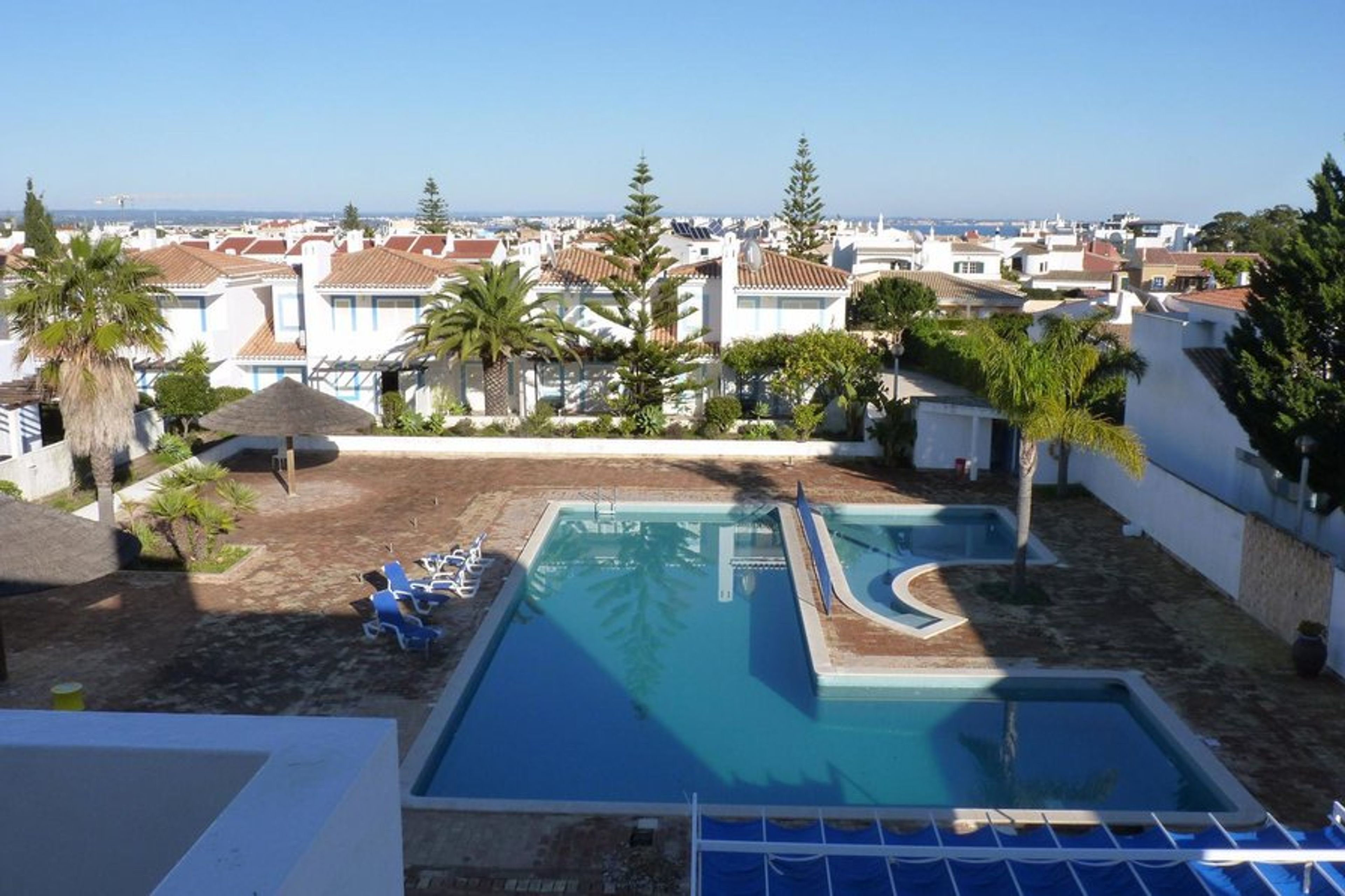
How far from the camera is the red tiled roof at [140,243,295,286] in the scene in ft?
100

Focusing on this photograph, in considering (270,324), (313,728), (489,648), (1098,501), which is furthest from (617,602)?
(270,324)

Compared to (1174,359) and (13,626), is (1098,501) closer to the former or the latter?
(1174,359)

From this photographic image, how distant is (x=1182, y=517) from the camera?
18.5 meters

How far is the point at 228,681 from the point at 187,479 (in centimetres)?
712

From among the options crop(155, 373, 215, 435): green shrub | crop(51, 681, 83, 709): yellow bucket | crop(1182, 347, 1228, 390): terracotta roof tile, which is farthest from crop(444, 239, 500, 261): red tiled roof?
crop(51, 681, 83, 709): yellow bucket

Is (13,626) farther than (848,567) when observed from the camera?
No

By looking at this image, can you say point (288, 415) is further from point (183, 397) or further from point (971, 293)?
point (971, 293)

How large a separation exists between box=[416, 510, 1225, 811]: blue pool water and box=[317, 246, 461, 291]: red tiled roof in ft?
51.1

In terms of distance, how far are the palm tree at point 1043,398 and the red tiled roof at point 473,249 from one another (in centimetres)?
3105

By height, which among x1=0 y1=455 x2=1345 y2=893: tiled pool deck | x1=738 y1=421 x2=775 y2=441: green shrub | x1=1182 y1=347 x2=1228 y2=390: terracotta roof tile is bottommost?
x1=0 y1=455 x2=1345 y2=893: tiled pool deck

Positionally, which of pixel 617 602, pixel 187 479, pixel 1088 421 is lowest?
pixel 617 602

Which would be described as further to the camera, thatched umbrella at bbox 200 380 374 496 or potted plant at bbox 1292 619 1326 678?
thatched umbrella at bbox 200 380 374 496

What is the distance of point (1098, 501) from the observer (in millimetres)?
22875

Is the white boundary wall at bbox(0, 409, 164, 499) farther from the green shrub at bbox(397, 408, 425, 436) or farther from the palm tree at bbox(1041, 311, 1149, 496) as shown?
the palm tree at bbox(1041, 311, 1149, 496)
